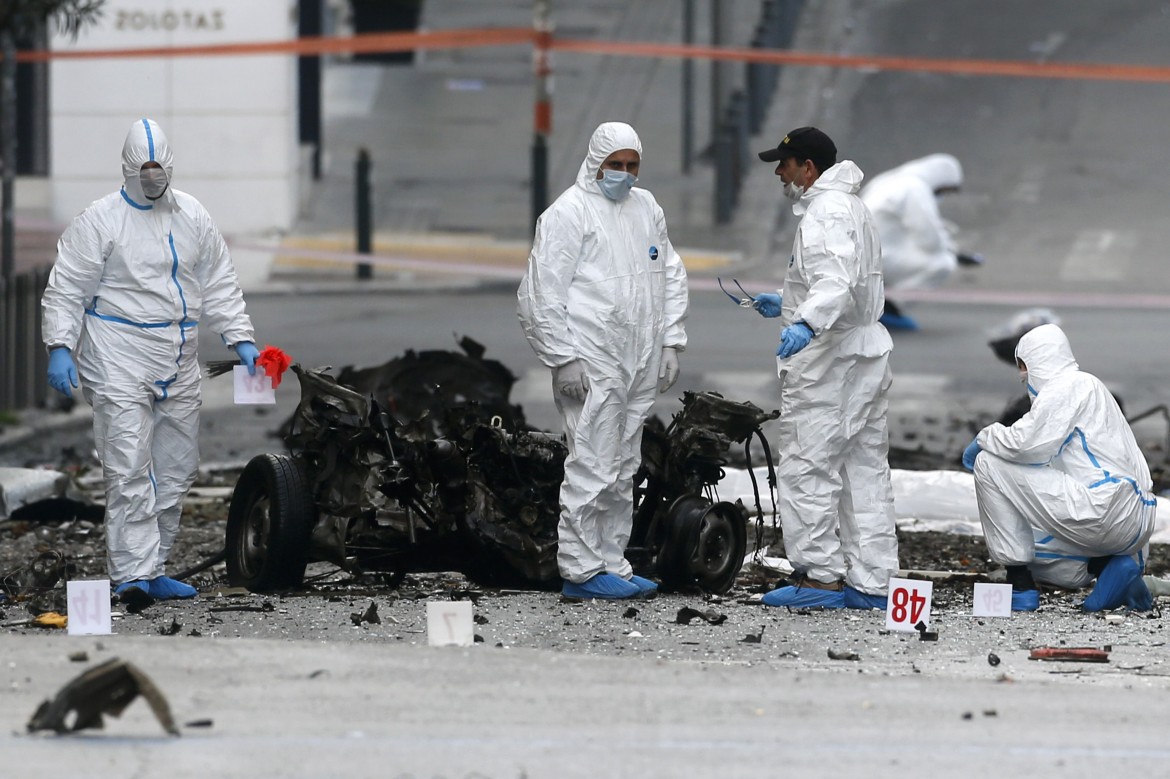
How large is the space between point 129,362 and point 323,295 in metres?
10.8

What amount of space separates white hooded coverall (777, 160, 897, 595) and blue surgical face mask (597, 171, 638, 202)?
2.01 ft

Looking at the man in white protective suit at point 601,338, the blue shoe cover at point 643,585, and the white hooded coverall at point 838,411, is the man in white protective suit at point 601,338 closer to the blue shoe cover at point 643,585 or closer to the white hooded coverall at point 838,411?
the blue shoe cover at point 643,585

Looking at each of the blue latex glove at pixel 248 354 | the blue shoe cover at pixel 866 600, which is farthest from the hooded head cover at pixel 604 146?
the blue shoe cover at pixel 866 600

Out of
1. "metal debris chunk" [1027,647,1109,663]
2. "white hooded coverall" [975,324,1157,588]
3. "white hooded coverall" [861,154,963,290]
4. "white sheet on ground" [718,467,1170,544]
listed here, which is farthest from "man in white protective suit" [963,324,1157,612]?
"white hooded coverall" [861,154,963,290]

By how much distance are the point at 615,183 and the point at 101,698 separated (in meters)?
3.05

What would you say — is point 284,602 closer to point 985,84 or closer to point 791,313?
point 791,313

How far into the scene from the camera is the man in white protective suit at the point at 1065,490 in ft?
25.3

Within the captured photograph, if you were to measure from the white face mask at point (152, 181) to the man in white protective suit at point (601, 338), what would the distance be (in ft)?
4.30

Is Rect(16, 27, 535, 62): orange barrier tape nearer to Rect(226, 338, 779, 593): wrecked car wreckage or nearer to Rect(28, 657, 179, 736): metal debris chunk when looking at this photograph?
Rect(226, 338, 779, 593): wrecked car wreckage

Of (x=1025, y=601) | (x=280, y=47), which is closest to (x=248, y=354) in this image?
(x=1025, y=601)

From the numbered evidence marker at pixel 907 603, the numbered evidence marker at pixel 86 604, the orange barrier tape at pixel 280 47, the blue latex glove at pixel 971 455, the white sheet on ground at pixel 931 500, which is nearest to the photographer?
the numbered evidence marker at pixel 86 604

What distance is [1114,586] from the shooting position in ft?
25.4

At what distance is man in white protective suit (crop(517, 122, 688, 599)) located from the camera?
7793 mm

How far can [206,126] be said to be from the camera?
21.5 meters
